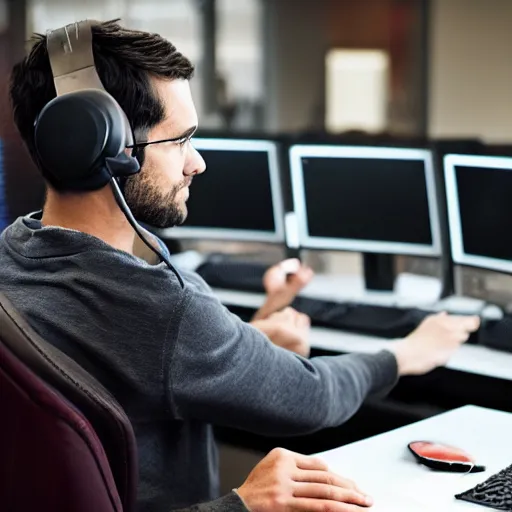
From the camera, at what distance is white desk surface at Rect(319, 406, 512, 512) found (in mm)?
1410

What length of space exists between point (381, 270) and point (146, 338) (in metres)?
1.58

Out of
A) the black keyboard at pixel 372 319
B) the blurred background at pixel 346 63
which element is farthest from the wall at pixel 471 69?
the black keyboard at pixel 372 319

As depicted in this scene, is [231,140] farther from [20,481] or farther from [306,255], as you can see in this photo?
[20,481]

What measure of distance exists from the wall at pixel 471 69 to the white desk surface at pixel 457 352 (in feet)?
11.1

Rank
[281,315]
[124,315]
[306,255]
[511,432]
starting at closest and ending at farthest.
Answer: [124,315] → [511,432] → [281,315] → [306,255]

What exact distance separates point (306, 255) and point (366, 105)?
310 centimetres

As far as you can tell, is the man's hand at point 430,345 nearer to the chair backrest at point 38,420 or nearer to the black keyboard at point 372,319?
the black keyboard at point 372,319

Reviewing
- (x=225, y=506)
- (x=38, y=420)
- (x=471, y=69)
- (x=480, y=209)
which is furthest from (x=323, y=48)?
(x=38, y=420)

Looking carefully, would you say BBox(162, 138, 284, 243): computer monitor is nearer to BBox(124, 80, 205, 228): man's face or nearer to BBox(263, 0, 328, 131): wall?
BBox(124, 80, 205, 228): man's face

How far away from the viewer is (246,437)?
2611 mm

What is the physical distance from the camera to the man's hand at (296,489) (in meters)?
1.28

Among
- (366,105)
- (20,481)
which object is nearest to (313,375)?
(20,481)

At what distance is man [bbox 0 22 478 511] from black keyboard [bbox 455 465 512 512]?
0.92ft

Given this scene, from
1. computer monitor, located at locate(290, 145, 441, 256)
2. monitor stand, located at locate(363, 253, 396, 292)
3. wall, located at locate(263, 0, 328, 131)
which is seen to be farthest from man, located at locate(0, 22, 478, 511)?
wall, located at locate(263, 0, 328, 131)
